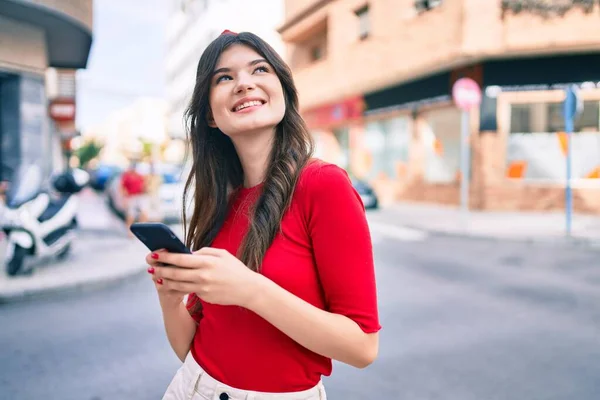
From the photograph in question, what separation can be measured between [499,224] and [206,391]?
40.9 feet

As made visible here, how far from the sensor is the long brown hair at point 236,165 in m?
1.32

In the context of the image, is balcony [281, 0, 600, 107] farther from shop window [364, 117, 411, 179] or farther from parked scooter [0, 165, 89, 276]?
parked scooter [0, 165, 89, 276]

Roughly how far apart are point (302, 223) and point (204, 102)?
1.86 ft

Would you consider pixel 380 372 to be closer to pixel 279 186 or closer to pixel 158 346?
pixel 158 346

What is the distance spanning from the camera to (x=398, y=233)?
38.7 ft

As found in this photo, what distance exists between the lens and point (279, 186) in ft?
4.39

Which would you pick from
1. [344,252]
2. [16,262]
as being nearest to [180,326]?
[344,252]

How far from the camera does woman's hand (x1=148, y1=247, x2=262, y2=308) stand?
1104 mm

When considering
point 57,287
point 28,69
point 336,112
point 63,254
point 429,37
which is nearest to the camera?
point 57,287

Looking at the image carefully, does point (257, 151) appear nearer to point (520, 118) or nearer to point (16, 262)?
point (16, 262)

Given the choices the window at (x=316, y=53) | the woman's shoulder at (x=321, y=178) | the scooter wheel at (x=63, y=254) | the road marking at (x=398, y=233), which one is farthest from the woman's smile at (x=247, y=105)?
the window at (x=316, y=53)

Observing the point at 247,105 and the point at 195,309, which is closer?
the point at 247,105

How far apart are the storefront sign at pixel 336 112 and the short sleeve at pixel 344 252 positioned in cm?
2131

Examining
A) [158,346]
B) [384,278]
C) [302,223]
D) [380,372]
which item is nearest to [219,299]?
[302,223]
